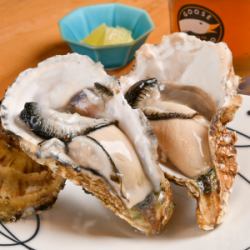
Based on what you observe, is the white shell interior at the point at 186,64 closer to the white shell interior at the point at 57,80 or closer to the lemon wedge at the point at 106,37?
the white shell interior at the point at 57,80

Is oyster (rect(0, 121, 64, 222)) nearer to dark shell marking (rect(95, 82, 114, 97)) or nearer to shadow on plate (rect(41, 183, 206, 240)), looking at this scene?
shadow on plate (rect(41, 183, 206, 240))

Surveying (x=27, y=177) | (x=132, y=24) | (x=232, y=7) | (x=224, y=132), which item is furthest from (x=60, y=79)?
(x=132, y=24)

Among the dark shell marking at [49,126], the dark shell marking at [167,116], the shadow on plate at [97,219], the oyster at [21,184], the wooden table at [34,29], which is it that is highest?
the dark shell marking at [49,126]

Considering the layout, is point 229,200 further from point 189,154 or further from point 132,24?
point 132,24

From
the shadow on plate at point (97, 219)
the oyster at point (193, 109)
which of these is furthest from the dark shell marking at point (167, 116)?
the shadow on plate at point (97, 219)

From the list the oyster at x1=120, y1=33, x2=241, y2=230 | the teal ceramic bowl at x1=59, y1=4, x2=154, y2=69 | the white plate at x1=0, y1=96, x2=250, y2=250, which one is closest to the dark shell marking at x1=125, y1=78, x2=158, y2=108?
the oyster at x1=120, y1=33, x2=241, y2=230
